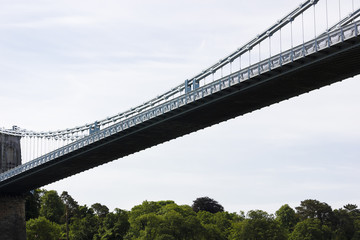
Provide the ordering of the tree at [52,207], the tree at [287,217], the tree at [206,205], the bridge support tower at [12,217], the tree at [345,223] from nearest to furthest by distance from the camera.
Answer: the bridge support tower at [12,217], the tree at [345,223], the tree at [52,207], the tree at [287,217], the tree at [206,205]

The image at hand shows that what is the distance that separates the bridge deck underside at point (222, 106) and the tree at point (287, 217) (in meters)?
56.4

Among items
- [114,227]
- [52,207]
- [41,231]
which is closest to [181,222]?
[114,227]

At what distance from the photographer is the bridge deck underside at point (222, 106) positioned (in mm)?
42375

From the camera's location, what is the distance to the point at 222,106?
51.9 m

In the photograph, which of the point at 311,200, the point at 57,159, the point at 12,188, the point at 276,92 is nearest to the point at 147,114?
the point at 276,92

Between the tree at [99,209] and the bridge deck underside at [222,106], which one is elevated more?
the bridge deck underside at [222,106]

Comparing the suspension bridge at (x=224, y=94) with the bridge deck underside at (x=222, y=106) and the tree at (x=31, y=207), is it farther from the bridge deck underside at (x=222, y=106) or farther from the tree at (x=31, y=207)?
the tree at (x=31, y=207)

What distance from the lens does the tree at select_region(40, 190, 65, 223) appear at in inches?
4552

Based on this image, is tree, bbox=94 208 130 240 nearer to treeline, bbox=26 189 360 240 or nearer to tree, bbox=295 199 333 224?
treeline, bbox=26 189 360 240

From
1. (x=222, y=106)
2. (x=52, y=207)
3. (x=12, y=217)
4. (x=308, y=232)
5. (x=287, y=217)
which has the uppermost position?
(x=222, y=106)

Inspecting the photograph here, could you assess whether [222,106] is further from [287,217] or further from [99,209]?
[287,217]

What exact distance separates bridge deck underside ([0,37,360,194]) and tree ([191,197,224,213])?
5235cm

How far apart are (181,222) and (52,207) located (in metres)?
43.5

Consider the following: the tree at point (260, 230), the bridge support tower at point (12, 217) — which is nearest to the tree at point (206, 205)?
Answer: the tree at point (260, 230)
